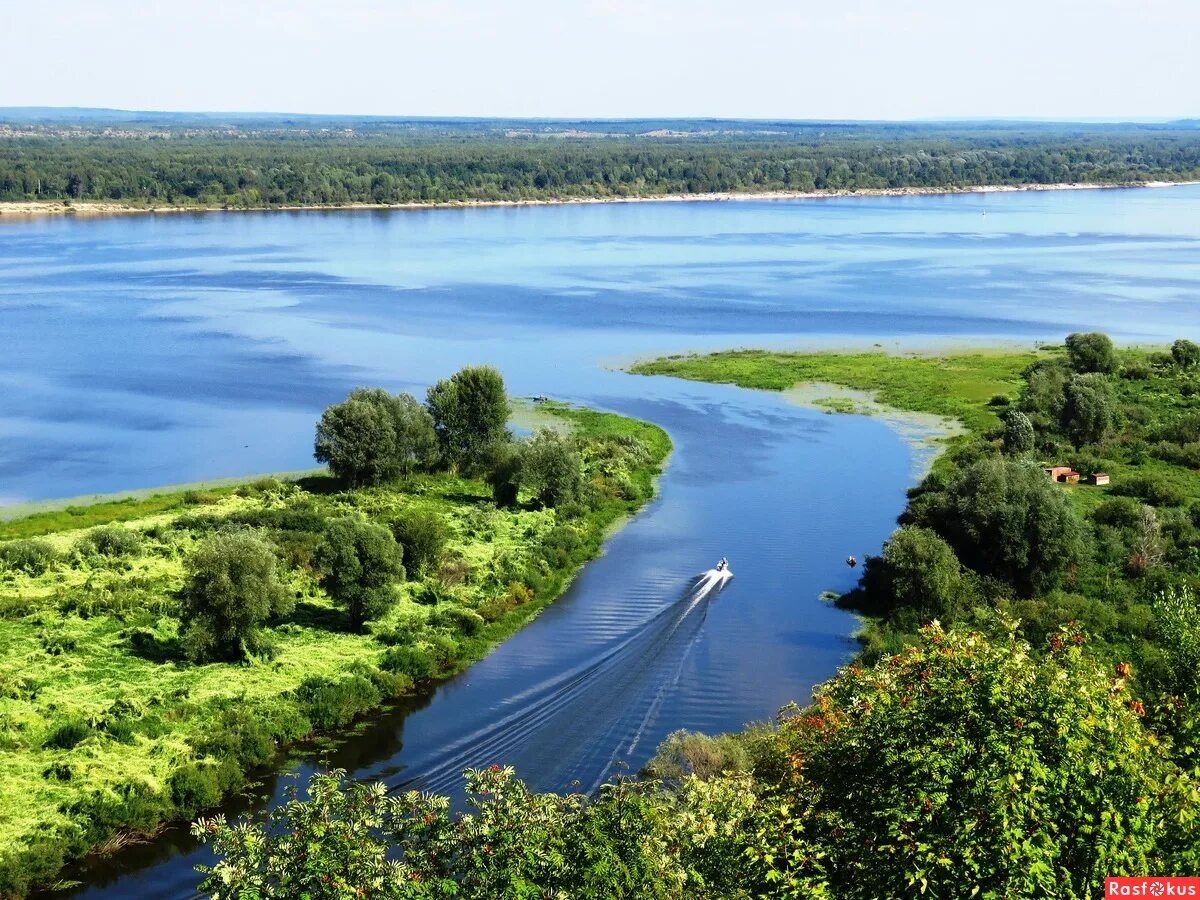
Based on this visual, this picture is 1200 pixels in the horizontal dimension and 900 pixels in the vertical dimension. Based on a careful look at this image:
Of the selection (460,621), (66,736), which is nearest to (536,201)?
(460,621)

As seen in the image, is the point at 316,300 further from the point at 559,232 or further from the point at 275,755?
the point at 275,755

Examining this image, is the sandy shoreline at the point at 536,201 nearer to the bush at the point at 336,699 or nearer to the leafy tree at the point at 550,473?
the leafy tree at the point at 550,473

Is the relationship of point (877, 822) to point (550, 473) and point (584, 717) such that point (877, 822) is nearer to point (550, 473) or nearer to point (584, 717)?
point (584, 717)

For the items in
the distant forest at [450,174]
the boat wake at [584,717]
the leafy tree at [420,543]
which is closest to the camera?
the boat wake at [584,717]

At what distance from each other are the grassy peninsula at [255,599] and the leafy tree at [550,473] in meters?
0.05

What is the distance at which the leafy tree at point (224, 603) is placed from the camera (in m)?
24.0

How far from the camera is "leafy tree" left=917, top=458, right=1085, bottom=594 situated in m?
28.0

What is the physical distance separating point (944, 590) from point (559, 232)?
321ft

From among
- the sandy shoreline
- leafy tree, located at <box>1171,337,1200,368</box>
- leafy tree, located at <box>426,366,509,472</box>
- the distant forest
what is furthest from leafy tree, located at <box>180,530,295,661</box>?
the distant forest

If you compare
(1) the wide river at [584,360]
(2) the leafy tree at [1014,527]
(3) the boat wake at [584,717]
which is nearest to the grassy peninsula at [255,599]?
(1) the wide river at [584,360]

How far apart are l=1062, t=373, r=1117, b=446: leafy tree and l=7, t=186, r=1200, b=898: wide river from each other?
5470 mm

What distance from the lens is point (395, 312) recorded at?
71562 millimetres

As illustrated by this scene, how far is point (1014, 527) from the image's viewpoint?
28016 mm

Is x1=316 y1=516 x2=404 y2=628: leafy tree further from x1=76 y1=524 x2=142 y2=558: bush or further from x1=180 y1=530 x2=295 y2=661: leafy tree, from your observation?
x1=76 y1=524 x2=142 y2=558: bush
